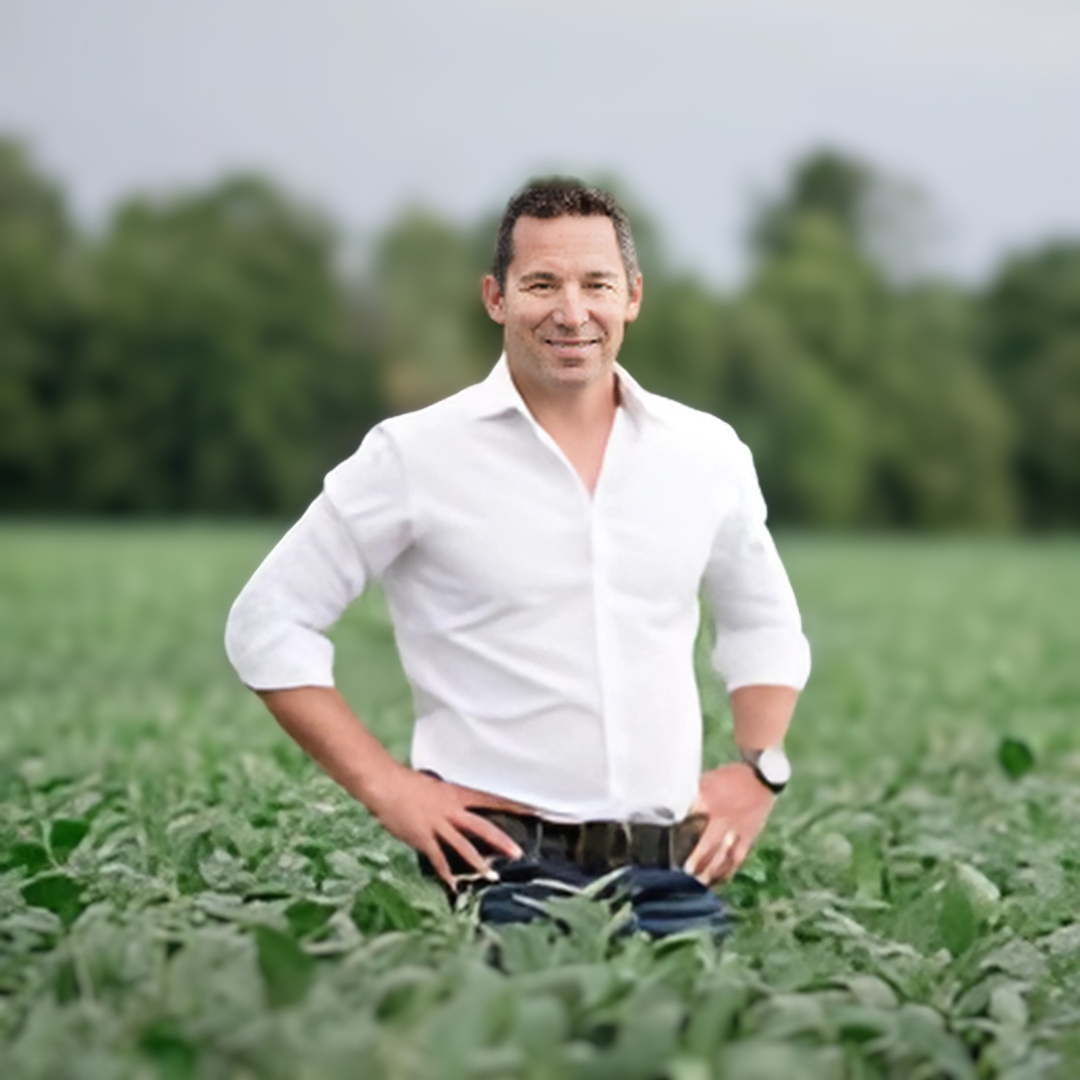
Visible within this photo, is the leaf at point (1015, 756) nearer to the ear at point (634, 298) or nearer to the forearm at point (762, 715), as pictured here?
the forearm at point (762, 715)

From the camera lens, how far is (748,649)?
13.9 feet

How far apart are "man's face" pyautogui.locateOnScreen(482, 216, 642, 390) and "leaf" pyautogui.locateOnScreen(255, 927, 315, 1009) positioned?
1.16m

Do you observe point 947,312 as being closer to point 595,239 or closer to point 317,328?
point 317,328

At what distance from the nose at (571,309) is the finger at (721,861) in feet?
3.18

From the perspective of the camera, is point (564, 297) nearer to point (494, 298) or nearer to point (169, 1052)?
point (494, 298)

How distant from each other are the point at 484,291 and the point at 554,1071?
1.64 m

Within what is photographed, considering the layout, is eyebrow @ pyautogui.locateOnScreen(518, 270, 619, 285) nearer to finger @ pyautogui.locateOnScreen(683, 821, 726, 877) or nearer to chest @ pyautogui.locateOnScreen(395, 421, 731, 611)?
chest @ pyautogui.locateOnScreen(395, 421, 731, 611)

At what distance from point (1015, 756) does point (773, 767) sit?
3.83 meters

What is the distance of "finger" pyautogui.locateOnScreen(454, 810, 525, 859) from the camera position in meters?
3.88

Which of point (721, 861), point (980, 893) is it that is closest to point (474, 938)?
point (721, 861)

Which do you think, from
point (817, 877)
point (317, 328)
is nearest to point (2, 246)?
point (317, 328)

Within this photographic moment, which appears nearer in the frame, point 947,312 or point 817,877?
point 817,877

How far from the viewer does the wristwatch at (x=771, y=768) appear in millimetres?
4172

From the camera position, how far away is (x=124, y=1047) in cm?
305
